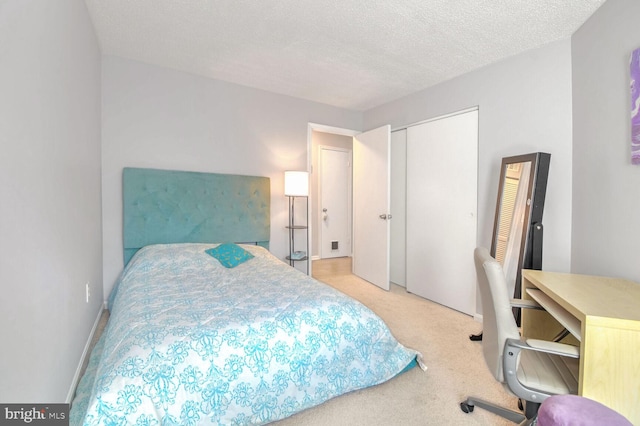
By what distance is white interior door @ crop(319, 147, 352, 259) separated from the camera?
5.64m

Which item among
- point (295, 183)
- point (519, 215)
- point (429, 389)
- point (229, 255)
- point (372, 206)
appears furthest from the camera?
point (372, 206)

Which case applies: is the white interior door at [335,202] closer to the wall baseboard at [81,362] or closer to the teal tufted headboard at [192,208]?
the teal tufted headboard at [192,208]

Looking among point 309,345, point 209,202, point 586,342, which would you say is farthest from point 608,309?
point 209,202

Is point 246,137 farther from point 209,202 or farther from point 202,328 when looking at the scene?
point 202,328

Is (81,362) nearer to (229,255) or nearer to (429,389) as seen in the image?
(229,255)

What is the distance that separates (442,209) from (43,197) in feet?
10.4

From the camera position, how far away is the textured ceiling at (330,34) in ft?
6.44

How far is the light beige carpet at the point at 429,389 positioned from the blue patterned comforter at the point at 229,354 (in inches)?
2.6

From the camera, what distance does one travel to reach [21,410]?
3.16ft

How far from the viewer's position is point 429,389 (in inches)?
69.5

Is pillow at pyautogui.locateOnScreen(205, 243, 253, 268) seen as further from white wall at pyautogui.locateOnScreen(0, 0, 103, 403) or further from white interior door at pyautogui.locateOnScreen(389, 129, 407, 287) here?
white interior door at pyautogui.locateOnScreen(389, 129, 407, 287)

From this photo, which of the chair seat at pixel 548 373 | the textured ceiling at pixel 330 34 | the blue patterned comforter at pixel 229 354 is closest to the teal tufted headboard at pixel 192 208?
the blue patterned comforter at pixel 229 354

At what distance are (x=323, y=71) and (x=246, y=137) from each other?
1134mm

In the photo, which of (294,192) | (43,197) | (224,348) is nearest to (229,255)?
(294,192)
